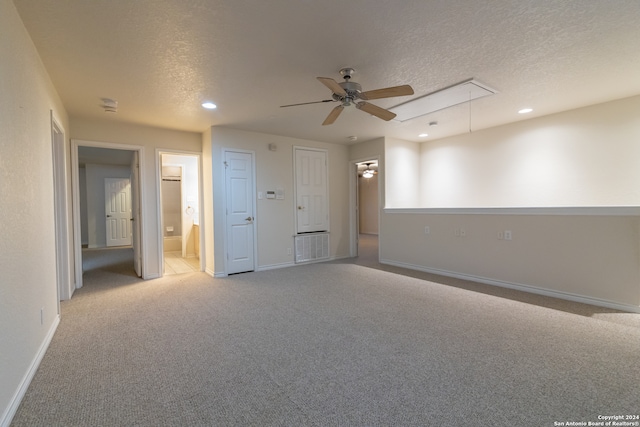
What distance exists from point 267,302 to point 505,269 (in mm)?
3297

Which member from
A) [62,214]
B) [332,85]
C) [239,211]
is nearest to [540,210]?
[332,85]

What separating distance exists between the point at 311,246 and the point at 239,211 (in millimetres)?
1655

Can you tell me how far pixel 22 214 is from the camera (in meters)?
1.97

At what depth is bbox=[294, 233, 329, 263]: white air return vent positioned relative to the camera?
5730 millimetres

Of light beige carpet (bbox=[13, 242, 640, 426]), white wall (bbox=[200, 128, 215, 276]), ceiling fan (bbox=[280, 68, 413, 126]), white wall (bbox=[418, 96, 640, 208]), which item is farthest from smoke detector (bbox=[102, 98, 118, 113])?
white wall (bbox=[418, 96, 640, 208])

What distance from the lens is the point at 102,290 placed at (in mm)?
4133

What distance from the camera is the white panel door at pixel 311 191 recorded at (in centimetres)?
574

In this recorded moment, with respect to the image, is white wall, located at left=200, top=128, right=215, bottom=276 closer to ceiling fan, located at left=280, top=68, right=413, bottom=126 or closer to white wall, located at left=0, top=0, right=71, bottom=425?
white wall, located at left=0, top=0, right=71, bottom=425

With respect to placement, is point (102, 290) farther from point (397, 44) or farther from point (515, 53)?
point (515, 53)

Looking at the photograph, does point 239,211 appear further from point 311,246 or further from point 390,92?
point 390,92

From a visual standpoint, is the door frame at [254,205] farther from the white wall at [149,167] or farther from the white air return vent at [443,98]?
the white air return vent at [443,98]

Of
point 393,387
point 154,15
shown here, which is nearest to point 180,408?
point 393,387

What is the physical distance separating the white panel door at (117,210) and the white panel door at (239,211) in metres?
5.68

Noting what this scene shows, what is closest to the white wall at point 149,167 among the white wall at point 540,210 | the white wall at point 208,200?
the white wall at point 208,200
